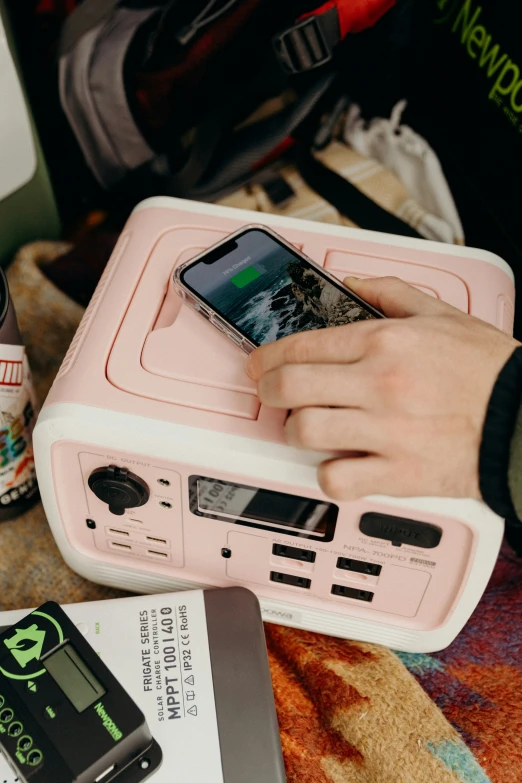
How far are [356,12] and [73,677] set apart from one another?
1.93 feet

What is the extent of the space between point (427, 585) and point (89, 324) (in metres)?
0.29

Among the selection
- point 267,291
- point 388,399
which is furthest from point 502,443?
point 267,291

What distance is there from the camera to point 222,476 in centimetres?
45

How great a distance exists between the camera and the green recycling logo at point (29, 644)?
46 centimetres

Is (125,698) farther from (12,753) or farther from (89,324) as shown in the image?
(89,324)

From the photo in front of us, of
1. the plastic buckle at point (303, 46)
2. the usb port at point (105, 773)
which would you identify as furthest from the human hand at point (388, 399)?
the plastic buckle at point (303, 46)

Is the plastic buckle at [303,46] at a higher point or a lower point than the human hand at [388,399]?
higher

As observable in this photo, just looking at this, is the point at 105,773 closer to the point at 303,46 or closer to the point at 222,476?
the point at 222,476

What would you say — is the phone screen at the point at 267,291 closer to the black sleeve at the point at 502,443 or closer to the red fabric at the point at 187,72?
the black sleeve at the point at 502,443

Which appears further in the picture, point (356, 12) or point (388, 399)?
point (356, 12)

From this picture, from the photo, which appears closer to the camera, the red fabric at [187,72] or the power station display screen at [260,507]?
the power station display screen at [260,507]

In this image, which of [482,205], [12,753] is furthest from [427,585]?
[482,205]

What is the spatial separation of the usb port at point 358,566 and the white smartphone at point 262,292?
0.52 feet

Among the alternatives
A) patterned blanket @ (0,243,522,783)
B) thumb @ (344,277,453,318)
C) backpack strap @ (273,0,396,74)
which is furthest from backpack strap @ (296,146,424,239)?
patterned blanket @ (0,243,522,783)
